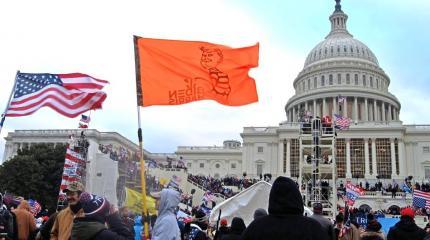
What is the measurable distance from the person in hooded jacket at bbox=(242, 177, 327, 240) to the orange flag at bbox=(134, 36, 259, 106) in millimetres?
4262

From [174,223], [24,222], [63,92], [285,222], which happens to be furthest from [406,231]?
[63,92]

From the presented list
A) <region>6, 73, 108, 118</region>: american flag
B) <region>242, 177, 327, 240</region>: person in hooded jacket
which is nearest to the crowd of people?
<region>242, 177, 327, 240</region>: person in hooded jacket

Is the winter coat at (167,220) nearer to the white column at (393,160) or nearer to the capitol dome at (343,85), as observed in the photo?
the white column at (393,160)

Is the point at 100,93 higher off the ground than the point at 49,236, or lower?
higher

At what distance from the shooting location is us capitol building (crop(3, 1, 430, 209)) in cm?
7088

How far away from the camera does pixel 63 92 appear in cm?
1237

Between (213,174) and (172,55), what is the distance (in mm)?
88411

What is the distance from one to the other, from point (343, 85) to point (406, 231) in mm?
84836

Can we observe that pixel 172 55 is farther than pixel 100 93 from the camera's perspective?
No

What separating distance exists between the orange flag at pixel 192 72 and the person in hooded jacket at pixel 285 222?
4262 mm

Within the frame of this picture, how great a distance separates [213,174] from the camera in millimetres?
96062

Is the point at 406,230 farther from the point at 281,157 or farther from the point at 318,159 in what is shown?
the point at 281,157

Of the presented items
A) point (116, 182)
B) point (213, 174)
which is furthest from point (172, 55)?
point (213, 174)

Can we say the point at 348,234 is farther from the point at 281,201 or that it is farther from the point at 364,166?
the point at 364,166
